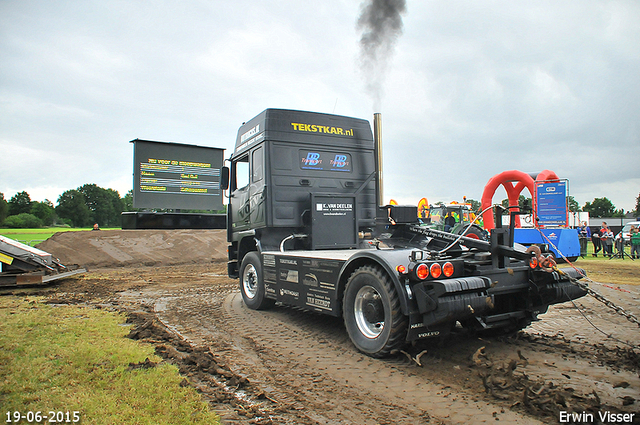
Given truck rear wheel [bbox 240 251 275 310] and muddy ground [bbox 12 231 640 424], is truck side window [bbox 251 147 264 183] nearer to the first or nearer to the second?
truck rear wheel [bbox 240 251 275 310]

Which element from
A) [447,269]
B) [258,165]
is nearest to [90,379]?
[447,269]

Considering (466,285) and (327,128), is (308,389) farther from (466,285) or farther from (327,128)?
(327,128)

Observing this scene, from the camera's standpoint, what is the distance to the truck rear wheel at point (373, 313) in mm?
4145

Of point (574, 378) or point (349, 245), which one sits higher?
point (349, 245)

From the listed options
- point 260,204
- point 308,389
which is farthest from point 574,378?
point 260,204

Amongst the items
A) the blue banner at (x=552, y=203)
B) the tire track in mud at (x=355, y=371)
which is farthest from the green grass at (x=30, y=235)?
the blue banner at (x=552, y=203)

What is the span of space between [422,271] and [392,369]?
3.38 feet

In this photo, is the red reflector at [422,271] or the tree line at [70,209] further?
the tree line at [70,209]

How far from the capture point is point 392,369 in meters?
4.11

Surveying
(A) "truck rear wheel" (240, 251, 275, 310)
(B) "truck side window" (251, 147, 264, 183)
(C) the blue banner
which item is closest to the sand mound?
(A) "truck rear wheel" (240, 251, 275, 310)

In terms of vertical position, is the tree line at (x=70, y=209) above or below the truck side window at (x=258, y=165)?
above

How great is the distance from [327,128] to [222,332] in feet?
13.4

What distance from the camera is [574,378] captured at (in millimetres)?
3693

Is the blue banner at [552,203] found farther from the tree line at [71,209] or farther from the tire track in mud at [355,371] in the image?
the tree line at [71,209]
